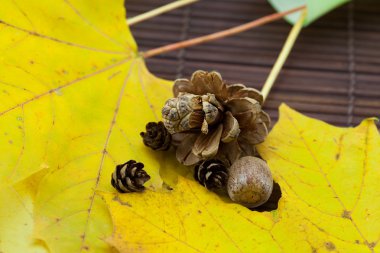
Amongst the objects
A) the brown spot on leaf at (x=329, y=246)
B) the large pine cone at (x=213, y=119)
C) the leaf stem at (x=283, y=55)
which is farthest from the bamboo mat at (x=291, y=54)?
the brown spot on leaf at (x=329, y=246)

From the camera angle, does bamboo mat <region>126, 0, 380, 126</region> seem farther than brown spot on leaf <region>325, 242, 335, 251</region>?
Yes

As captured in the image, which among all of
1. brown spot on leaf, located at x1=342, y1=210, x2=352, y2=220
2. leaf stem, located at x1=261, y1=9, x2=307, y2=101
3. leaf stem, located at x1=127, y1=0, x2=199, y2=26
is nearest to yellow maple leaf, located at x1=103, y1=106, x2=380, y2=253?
brown spot on leaf, located at x1=342, y1=210, x2=352, y2=220

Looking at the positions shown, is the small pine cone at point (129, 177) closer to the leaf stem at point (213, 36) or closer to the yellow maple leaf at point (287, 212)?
the yellow maple leaf at point (287, 212)

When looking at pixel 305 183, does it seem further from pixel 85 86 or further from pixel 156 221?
pixel 85 86

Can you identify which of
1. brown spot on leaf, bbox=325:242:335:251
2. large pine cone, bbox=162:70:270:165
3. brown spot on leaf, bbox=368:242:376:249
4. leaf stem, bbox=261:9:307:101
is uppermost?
leaf stem, bbox=261:9:307:101

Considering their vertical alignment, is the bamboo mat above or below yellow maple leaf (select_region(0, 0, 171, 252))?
above

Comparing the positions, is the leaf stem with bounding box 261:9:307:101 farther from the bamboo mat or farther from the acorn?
the acorn

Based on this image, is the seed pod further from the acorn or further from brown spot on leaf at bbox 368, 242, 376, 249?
brown spot on leaf at bbox 368, 242, 376, 249
